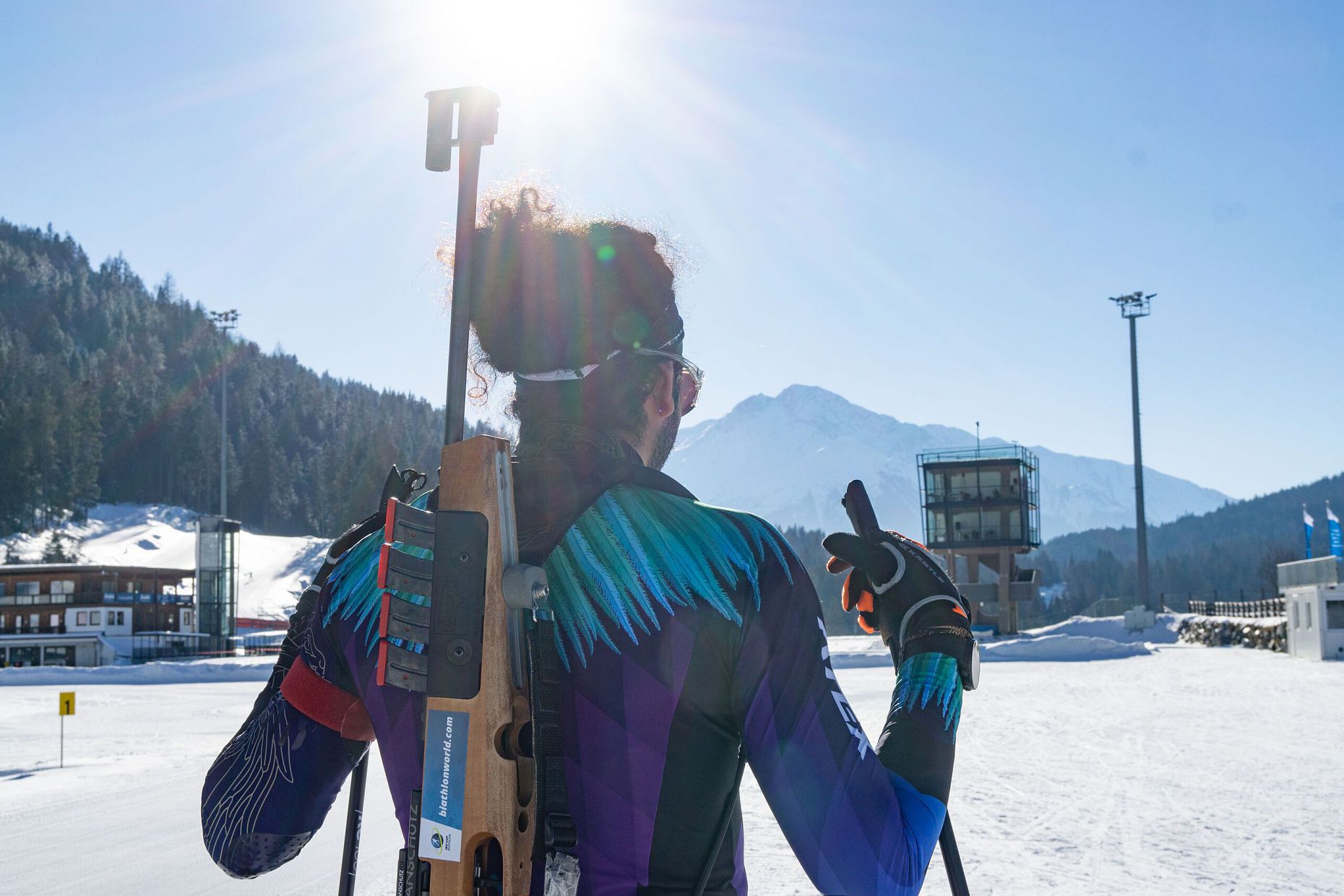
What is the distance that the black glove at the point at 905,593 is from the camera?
5.38ft

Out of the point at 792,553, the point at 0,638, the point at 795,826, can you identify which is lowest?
the point at 0,638

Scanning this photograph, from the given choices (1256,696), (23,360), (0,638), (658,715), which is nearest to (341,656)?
(658,715)

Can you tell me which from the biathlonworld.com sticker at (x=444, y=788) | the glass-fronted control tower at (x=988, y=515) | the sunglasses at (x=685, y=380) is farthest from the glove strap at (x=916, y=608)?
the glass-fronted control tower at (x=988, y=515)

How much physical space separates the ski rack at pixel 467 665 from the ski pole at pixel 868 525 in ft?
2.09

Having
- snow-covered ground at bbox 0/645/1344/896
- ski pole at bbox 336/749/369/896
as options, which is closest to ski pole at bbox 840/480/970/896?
ski pole at bbox 336/749/369/896

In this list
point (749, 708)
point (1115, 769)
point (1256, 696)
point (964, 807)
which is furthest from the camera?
point (1256, 696)

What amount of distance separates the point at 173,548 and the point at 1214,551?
398 feet

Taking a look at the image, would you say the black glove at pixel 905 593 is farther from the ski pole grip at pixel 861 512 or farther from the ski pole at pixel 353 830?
the ski pole at pixel 353 830

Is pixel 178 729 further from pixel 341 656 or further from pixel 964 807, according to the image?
pixel 341 656

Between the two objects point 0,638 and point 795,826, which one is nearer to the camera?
point 795,826

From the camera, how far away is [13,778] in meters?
10.7

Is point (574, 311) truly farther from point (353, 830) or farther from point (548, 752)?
point (353, 830)

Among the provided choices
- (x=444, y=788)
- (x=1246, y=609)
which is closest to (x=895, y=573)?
(x=444, y=788)

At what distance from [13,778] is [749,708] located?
12.1m
